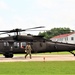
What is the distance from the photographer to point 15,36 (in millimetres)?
36312

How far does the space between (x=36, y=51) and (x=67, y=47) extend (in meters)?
3.96

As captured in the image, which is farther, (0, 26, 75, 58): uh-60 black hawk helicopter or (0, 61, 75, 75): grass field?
(0, 26, 75, 58): uh-60 black hawk helicopter

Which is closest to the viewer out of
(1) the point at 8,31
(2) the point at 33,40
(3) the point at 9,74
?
(3) the point at 9,74

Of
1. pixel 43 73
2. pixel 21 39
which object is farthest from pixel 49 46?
pixel 43 73

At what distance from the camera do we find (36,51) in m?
37.7

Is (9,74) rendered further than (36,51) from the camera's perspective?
No

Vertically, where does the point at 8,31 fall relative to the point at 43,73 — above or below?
above

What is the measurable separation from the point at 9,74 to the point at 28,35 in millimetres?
18993

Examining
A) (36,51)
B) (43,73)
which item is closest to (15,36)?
(36,51)

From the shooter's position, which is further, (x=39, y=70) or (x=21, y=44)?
(x=21, y=44)

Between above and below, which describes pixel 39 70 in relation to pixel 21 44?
below

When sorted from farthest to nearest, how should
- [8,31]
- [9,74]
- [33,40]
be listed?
[33,40], [8,31], [9,74]

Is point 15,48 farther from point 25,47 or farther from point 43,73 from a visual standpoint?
point 43,73

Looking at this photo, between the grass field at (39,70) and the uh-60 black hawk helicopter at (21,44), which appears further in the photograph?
the uh-60 black hawk helicopter at (21,44)
